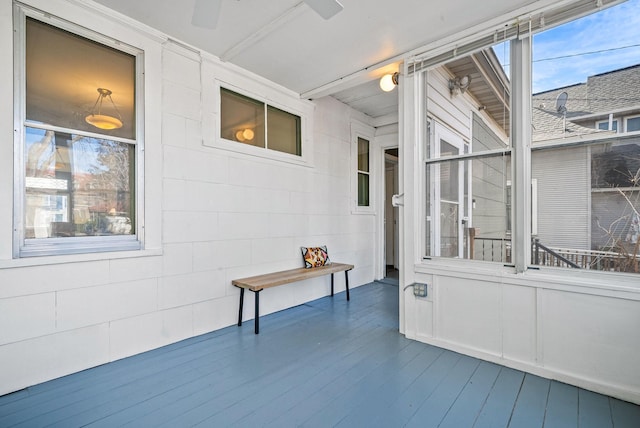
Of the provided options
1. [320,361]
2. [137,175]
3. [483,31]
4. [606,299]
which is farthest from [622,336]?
[137,175]

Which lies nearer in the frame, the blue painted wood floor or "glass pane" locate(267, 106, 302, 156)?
the blue painted wood floor

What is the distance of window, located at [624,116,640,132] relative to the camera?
1.94 m

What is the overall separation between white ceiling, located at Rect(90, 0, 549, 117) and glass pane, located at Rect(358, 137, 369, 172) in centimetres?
166

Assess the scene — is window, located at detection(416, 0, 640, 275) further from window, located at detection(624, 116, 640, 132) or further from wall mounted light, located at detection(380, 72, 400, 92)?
wall mounted light, located at detection(380, 72, 400, 92)

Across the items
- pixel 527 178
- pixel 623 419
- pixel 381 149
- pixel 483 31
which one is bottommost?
pixel 623 419

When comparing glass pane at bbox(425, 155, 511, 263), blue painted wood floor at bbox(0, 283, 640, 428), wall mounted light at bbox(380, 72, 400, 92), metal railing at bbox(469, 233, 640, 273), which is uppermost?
wall mounted light at bbox(380, 72, 400, 92)

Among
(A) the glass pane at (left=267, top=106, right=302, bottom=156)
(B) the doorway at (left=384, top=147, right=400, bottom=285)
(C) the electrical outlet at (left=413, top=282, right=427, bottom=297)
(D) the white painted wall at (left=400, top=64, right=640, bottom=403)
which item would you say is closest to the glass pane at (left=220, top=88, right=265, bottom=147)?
(A) the glass pane at (left=267, top=106, right=302, bottom=156)

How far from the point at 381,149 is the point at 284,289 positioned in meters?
2.94

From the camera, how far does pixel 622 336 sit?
192 centimetres

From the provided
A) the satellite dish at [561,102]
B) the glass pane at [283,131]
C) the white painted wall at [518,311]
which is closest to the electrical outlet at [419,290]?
the white painted wall at [518,311]

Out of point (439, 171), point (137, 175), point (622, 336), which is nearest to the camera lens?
point (622, 336)

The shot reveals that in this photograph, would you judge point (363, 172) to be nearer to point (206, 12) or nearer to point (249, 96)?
point (249, 96)

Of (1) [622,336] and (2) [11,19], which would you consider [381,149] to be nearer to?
(1) [622,336]

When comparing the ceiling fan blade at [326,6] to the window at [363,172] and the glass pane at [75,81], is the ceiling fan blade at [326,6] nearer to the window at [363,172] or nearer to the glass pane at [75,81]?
the glass pane at [75,81]
